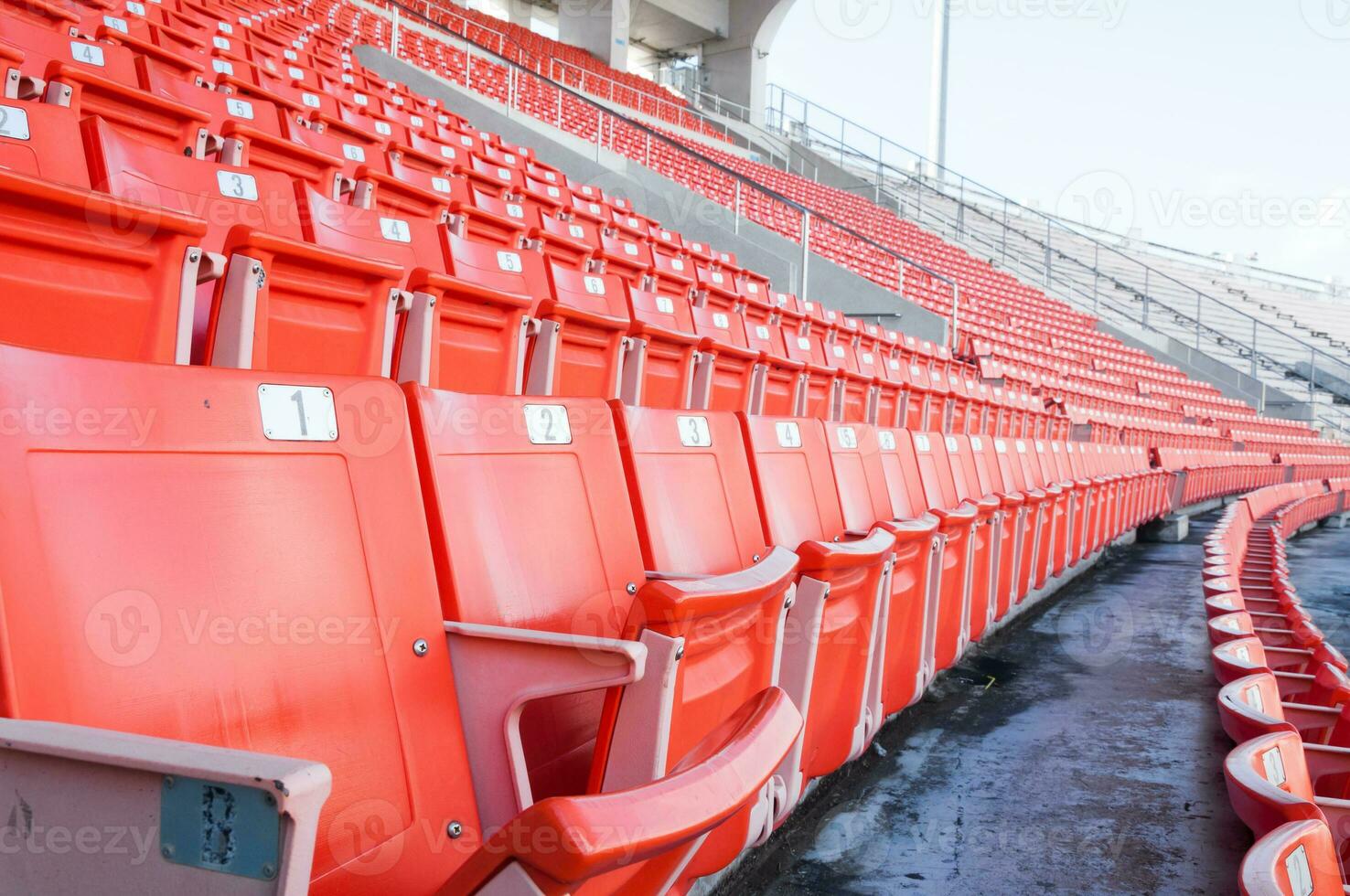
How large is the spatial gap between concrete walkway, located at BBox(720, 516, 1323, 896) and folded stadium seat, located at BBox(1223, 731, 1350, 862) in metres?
0.10

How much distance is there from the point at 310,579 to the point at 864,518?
2.76 ft

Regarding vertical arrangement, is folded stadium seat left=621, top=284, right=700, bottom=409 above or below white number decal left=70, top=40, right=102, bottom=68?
below

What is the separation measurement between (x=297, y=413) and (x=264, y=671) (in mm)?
147

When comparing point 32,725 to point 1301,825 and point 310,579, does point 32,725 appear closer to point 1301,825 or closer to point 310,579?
point 310,579

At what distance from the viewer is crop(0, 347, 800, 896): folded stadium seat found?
32 cm

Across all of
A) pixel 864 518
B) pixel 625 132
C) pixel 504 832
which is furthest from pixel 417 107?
pixel 504 832

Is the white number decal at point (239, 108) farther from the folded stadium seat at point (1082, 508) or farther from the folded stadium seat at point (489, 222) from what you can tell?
the folded stadium seat at point (1082, 508)

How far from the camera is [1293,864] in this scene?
0.67 meters

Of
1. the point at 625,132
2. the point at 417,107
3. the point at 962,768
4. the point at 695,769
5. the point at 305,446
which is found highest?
the point at 625,132

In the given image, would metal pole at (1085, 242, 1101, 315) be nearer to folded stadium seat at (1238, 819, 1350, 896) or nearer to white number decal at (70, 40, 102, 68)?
white number decal at (70, 40, 102, 68)

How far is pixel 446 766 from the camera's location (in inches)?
21.6

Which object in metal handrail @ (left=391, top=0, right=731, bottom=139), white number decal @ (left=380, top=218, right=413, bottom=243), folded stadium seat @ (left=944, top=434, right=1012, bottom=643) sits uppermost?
metal handrail @ (left=391, top=0, right=731, bottom=139)
